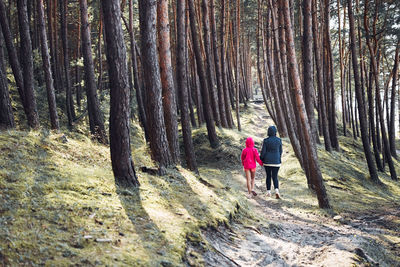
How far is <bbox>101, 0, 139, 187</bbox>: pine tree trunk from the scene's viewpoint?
254 inches

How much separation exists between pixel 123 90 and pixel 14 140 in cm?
310

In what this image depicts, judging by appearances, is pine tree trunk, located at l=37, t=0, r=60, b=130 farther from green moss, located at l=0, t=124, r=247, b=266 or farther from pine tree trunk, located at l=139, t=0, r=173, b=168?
pine tree trunk, located at l=139, t=0, r=173, b=168

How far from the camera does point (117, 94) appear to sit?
6496mm

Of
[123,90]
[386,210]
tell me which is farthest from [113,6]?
[386,210]

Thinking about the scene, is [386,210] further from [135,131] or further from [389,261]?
[135,131]

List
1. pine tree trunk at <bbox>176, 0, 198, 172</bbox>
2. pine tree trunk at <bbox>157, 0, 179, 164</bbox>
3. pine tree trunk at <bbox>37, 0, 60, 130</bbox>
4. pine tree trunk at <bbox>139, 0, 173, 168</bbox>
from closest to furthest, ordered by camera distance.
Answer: pine tree trunk at <bbox>139, 0, 173, 168</bbox>
pine tree trunk at <bbox>157, 0, 179, 164</bbox>
pine tree trunk at <bbox>176, 0, 198, 172</bbox>
pine tree trunk at <bbox>37, 0, 60, 130</bbox>

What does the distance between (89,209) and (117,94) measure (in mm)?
2232

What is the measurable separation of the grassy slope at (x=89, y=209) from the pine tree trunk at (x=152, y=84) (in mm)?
688

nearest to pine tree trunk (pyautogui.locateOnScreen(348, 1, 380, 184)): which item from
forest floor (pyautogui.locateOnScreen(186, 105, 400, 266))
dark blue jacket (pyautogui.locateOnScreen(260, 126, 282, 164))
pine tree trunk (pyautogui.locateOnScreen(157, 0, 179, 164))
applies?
forest floor (pyautogui.locateOnScreen(186, 105, 400, 266))

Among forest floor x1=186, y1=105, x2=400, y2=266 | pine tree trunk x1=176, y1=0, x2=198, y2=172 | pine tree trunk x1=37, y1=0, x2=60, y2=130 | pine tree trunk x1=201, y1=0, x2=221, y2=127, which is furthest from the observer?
pine tree trunk x1=201, y1=0, x2=221, y2=127

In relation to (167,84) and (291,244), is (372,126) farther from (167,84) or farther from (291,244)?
(291,244)

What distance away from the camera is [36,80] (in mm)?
21391

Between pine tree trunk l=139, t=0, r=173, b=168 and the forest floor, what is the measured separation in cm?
252

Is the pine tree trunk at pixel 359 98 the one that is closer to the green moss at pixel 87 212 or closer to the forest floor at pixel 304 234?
the forest floor at pixel 304 234
